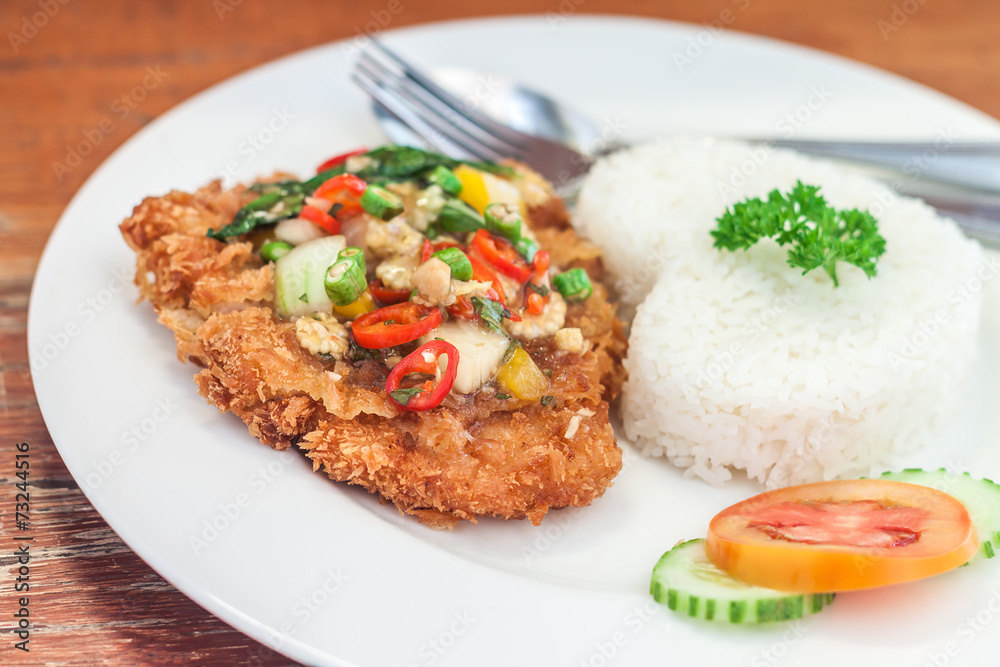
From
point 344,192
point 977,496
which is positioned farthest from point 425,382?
point 977,496

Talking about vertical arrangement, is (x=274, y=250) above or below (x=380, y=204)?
below

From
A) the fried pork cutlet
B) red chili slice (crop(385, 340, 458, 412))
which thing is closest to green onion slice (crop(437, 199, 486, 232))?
the fried pork cutlet

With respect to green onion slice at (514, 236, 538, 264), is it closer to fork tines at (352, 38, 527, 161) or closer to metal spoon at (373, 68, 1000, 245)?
fork tines at (352, 38, 527, 161)

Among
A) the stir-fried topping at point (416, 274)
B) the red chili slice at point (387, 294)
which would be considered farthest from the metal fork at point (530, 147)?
the red chili slice at point (387, 294)

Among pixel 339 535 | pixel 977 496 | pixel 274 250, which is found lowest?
pixel 339 535

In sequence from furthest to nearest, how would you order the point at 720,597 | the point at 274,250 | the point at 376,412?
1. the point at 274,250
2. the point at 376,412
3. the point at 720,597

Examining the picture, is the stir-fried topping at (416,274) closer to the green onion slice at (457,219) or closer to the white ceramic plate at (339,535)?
the green onion slice at (457,219)

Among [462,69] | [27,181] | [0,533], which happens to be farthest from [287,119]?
[0,533]

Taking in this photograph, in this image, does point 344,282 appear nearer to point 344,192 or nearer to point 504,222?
point 344,192
